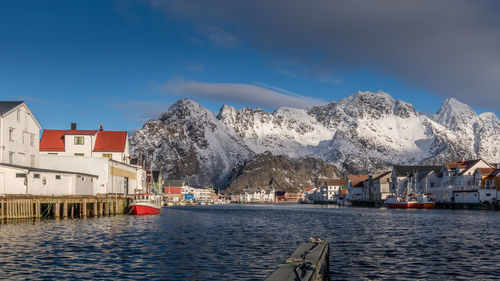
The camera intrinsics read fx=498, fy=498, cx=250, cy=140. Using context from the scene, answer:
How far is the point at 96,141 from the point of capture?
318 ft

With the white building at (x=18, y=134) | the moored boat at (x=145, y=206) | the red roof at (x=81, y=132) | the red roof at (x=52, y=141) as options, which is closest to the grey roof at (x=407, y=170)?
the moored boat at (x=145, y=206)

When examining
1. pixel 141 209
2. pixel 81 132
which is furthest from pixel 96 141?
pixel 141 209

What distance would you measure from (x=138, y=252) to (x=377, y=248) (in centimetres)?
1663

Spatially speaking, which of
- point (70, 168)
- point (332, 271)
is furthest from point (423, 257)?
point (70, 168)

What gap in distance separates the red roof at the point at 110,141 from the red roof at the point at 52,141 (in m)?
6.48

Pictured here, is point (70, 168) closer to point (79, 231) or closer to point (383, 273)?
point (79, 231)

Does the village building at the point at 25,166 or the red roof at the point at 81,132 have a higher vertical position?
the red roof at the point at 81,132

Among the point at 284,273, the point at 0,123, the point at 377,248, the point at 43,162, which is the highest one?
the point at 0,123

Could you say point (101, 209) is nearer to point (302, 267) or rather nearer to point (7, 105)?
point (7, 105)

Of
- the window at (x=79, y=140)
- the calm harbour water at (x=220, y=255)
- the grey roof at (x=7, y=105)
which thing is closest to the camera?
the calm harbour water at (x=220, y=255)

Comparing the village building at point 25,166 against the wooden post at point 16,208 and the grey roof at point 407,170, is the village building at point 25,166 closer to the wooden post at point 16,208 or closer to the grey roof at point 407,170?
the wooden post at point 16,208

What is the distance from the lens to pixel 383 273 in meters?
25.1

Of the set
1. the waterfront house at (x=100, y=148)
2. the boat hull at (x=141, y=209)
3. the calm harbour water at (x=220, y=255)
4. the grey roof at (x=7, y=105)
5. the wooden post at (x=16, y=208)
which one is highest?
the grey roof at (x=7, y=105)

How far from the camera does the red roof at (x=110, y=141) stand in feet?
315
